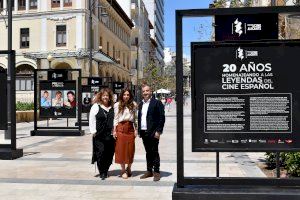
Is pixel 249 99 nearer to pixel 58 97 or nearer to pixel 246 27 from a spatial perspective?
pixel 246 27

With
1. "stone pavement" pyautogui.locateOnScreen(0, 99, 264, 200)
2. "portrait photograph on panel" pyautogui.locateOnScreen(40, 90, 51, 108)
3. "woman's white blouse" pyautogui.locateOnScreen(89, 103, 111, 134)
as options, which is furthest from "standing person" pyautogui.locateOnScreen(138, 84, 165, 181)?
"portrait photograph on panel" pyautogui.locateOnScreen(40, 90, 51, 108)

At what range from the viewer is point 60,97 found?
18.4 m

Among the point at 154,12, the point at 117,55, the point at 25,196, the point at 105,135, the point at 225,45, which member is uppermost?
the point at 154,12

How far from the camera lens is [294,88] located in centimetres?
622

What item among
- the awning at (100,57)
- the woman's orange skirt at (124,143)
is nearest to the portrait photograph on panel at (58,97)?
the woman's orange skirt at (124,143)

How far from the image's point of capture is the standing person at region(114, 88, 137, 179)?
8.82 metres

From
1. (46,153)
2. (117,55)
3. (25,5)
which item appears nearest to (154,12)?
(117,55)

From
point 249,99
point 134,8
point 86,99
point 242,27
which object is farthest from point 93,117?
point 134,8

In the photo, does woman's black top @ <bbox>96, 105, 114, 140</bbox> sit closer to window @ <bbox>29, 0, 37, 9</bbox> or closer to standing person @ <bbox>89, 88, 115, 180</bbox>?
standing person @ <bbox>89, 88, 115, 180</bbox>

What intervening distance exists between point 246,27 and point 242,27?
0.17 feet

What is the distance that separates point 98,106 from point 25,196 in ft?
8.43

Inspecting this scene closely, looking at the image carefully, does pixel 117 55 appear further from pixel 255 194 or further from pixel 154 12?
pixel 154 12

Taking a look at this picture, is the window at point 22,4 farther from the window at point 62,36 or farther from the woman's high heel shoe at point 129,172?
A: the woman's high heel shoe at point 129,172

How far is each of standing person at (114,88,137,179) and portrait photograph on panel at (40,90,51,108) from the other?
1006cm
